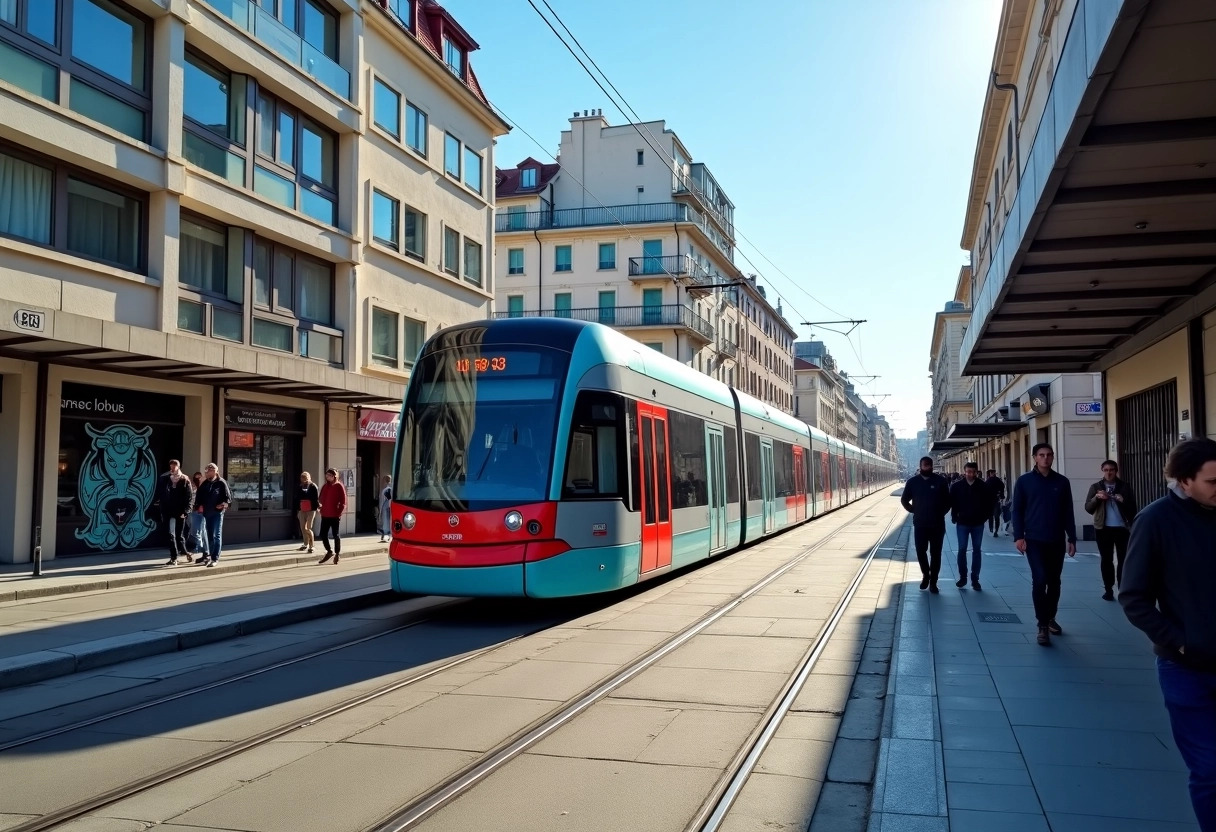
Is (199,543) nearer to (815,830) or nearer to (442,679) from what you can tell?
(442,679)

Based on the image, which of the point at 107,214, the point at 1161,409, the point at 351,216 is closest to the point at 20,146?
the point at 107,214

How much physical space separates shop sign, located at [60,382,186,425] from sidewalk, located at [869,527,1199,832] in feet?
47.1

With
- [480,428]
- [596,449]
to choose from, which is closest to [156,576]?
[480,428]

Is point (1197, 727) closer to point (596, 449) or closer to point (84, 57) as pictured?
point (596, 449)

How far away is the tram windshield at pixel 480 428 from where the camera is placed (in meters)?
10.9

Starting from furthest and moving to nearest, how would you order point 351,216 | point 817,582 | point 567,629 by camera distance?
point 351,216, point 817,582, point 567,629

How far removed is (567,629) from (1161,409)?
10657 mm

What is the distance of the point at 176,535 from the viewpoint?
17547mm

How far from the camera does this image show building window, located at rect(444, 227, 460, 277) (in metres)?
30.4

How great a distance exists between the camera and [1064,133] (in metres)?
7.43

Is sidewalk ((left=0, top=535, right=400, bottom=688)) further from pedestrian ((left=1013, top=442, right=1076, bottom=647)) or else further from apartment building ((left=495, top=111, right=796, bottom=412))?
apartment building ((left=495, top=111, right=796, bottom=412))

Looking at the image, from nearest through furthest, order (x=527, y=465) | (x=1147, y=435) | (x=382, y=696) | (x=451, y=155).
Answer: (x=382, y=696)
(x=527, y=465)
(x=1147, y=435)
(x=451, y=155)

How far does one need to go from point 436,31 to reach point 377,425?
11.9 m

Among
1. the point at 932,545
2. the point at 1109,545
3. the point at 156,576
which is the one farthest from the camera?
the point at 156,576
